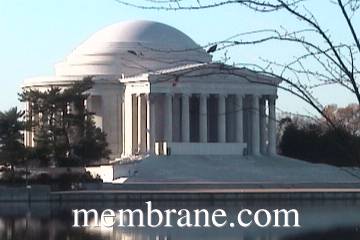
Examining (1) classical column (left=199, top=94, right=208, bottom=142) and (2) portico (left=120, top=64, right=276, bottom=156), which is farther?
(1) classical column (left=199, top=94, right=208, bottom=142)

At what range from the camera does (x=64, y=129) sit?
100 m

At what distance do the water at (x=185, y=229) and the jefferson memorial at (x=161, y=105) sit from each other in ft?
105

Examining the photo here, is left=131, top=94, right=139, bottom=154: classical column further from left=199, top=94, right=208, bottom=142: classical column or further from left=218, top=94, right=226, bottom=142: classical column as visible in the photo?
left=218, top=94, right=226, bottom=142: classical column

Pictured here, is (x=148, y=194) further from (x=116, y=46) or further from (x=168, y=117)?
(x=116, y=46)

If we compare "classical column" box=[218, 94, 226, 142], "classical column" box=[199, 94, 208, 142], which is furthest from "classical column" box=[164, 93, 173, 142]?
"classical column" box=[218, 94, 226, 142]

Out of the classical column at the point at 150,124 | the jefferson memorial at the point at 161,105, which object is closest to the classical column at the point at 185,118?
the jefferson memorial at the point at 161,105

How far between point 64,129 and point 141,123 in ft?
38.6

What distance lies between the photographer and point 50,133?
101 m

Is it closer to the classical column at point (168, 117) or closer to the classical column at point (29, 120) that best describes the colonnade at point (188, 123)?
the classical column at point (168, 117)

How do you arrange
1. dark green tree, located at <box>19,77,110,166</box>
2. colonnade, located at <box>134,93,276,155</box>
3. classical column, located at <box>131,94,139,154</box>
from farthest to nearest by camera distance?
classical column, located at <box>131,94,139,154</box>, colonnade, located at <box>134,93,276,155</box>, dark green tree, located at <box>19,77,110,166</box>

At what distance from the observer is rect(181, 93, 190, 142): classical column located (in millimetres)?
108312

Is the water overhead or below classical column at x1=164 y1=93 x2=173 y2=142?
below

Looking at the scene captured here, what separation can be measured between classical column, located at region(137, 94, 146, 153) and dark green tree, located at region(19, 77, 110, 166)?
6.15 m

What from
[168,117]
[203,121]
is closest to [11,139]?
[168,117]
